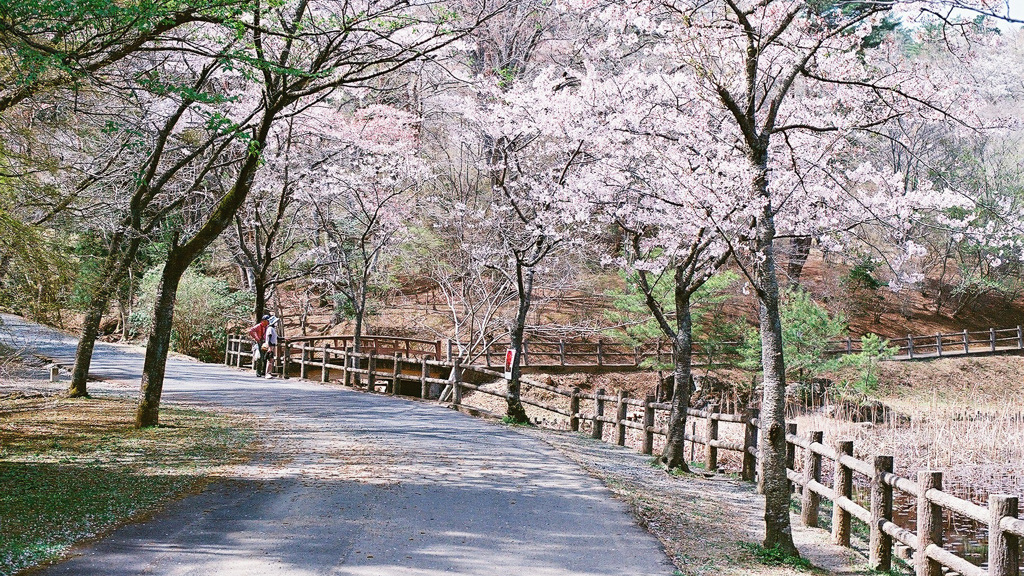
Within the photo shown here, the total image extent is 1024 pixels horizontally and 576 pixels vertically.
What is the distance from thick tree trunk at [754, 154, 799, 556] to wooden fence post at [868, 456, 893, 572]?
0.76 m

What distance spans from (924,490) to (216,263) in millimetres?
29826

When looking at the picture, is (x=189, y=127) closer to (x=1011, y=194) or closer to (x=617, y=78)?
(x=617, y=78)

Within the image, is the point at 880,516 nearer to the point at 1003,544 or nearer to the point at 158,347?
the point at 1003,544

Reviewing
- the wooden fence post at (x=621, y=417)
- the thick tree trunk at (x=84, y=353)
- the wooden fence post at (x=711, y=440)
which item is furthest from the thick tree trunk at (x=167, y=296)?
the wooden fence post at (x=711, y=440)

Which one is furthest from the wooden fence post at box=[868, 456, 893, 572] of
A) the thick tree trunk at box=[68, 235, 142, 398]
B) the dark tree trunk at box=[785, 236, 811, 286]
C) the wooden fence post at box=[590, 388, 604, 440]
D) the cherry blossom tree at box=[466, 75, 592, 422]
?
the thick tree trunk at box=[68, 235, 142, 398]

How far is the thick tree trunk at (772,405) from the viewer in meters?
6.33

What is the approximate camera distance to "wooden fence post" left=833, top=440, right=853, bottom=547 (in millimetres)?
7172

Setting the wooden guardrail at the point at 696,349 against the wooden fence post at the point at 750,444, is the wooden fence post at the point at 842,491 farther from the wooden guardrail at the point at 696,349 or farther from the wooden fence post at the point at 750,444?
the wooden guardrail at the point at 696,349

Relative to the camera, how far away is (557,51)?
23641mm

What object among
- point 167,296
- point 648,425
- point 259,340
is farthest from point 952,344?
point 167,296

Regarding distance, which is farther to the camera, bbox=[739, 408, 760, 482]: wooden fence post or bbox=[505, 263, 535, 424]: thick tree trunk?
bbox=[505, 263, 535, 424]: thick tree trunk

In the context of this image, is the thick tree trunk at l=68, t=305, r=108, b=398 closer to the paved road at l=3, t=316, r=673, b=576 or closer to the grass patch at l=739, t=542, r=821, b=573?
the paved road at l=3, t=316, r=673, b=576

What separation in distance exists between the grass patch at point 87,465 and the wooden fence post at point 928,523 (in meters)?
6.10

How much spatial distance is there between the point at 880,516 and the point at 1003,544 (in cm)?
174
